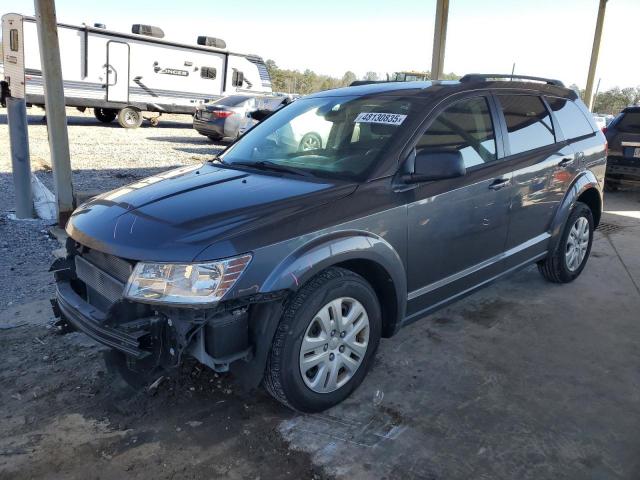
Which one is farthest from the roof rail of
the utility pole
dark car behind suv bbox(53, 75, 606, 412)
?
the utility pole

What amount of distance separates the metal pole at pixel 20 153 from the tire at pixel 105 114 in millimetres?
13931

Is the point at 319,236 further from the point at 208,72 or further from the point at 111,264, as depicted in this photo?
the point at 208,72

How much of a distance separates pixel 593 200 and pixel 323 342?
354cm

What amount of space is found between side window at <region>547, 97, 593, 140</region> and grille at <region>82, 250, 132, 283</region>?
367cm

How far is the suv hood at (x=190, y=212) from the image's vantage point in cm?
244

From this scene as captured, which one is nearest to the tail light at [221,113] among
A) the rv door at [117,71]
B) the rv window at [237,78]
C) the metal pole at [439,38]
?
the rv door at [117,71]

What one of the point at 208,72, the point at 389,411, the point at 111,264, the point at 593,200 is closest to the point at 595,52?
the point at 593,200

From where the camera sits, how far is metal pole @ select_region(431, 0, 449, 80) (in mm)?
9234

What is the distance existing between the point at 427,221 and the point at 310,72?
2627 inches

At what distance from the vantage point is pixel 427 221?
3180mm

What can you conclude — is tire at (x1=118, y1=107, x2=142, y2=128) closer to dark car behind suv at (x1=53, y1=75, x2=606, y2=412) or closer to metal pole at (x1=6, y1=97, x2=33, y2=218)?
metal pole at (x1=6, y1=97, x2=33, y2=218)

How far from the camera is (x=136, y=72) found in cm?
1772

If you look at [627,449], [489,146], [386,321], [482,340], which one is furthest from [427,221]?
[627,449]

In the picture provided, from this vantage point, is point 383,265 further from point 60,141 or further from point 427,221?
point 60,141
